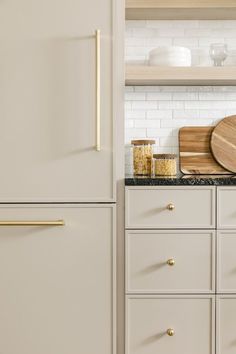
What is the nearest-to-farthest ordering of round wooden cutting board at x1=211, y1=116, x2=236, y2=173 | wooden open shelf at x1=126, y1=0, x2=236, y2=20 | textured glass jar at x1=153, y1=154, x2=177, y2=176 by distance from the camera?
textured glass jar at x1=153, y1=154, x2=177, y2=176
wooden open shelf at x1=126, y1=0, x2=236, y2=20
round wooden cutting board at x1=211, y1=116, x2=236, y2=173

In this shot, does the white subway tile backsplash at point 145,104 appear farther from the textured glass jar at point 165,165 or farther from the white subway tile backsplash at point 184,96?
the textured glass jar at point 165,165

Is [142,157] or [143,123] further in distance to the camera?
[143,123]

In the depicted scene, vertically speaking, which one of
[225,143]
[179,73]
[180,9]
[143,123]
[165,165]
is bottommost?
[165,165]

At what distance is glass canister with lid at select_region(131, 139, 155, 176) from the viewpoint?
2.66 m

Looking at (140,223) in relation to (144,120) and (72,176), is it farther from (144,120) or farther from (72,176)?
(144,120)

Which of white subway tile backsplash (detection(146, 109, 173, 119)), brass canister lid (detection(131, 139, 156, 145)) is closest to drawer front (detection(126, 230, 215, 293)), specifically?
brass canister lid (detection(131, 139, 156, 145))

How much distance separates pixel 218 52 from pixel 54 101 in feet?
3.18

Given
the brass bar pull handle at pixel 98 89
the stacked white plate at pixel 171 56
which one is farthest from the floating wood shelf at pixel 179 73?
the brass bar pull handle at pixel 98 89

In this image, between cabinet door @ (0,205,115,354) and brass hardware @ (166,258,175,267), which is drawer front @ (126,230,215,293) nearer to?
brass hardware @ (166,258,175,267)

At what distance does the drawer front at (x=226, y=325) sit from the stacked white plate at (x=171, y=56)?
1174mm

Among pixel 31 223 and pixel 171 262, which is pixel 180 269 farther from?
pixel 31 223

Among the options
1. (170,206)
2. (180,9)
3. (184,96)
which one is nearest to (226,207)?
(170,206)

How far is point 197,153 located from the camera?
2.84 metres

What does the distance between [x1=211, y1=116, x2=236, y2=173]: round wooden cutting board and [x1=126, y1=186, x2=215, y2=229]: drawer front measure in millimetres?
531
